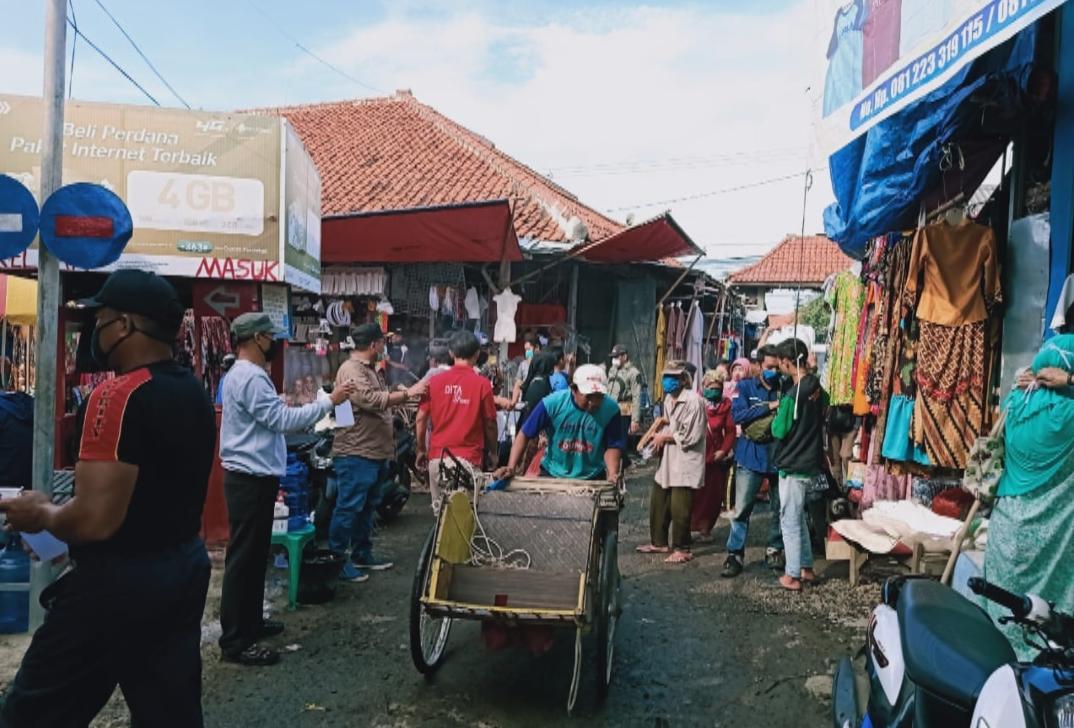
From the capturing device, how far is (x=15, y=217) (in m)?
4.50

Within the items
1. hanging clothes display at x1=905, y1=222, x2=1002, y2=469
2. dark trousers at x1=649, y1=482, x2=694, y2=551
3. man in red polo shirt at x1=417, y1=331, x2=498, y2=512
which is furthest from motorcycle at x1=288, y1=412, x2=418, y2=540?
hanging clothes display at x1=905, y1=222, x2=1002, y2=469

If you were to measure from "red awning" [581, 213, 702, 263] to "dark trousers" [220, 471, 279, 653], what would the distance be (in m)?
7.82

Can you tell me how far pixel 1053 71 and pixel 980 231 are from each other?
3.28 ft

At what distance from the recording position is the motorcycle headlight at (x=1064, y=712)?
1683mm

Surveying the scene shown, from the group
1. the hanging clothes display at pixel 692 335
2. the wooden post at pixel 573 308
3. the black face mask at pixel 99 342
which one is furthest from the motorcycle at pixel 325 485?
the hanging clothes display at pixel 692 335

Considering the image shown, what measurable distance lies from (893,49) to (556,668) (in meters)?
4.13

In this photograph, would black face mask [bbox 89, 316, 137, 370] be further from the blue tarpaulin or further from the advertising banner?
the advertising banner

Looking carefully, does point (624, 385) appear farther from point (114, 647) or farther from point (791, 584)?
point (114, 647)

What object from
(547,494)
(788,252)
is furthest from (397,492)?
(788,252)

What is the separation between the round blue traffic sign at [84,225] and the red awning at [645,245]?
7716 millimetres

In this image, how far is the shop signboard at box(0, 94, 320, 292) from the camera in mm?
7211

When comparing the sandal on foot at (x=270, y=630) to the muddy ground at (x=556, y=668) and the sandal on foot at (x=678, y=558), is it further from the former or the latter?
the sandal on foot at (x=678, y=558)

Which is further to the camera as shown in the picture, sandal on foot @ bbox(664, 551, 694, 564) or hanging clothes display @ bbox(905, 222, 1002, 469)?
sandal on foot @ bbox(664, 551, 694, 564)

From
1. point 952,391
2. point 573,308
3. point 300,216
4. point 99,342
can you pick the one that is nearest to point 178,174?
point 300,216
